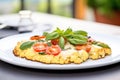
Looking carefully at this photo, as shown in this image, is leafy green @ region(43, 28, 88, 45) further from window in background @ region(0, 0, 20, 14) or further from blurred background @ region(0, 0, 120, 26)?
window in background @ region(0, 0, 20, 14)

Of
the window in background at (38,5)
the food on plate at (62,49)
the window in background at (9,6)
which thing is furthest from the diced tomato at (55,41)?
the window in background at (38,5)

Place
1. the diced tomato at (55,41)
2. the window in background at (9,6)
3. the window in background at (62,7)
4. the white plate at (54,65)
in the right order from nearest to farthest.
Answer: the white plate at (54,65)
the diced tomato at (55,41)
the window in background at (9,6)
the window in background at (62,7)

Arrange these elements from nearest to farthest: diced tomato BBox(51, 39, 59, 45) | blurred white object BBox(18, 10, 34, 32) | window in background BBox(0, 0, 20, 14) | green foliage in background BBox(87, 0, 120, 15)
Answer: diced tomato BBox(51, 39, 59, 45)
blurred white object BBox(18, 10, 34, 32)
green foliage in background BBox(87, 0, 120, 15)
window in background BBox(0, 0, 20, 14)

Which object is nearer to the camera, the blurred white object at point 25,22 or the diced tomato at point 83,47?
the diced tomato at point 83,47

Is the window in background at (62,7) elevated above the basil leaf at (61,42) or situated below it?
below

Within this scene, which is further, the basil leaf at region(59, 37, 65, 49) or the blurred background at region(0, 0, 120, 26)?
the blurred background at region(0, 0, 120, 26)

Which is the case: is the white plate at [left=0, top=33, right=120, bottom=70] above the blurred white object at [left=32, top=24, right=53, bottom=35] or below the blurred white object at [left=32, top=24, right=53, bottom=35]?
above

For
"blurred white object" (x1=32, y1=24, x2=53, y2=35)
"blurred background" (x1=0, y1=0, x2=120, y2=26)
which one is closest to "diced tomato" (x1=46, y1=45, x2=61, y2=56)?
"blurred white object" (x1=32, y1=24, x2=53, y2=35)

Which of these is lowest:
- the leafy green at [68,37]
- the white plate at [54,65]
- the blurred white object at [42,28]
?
the blurred white object at [42,28]

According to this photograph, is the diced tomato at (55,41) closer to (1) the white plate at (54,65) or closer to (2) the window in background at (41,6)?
(1) the white plate at (54,65)
